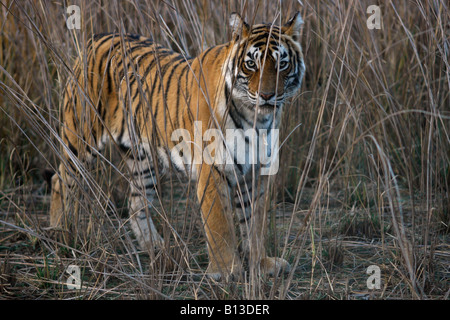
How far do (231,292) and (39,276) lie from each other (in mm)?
879

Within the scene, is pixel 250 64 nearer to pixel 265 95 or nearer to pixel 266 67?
pixel 266 67

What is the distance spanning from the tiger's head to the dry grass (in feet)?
0.52

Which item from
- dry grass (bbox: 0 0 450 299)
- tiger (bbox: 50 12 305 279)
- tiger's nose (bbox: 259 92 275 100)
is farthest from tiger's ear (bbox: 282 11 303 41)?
tiger's nose (bbox: 259 92 275 100)

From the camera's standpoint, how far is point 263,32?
95.2 inches

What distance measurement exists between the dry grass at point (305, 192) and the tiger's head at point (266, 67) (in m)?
0.16

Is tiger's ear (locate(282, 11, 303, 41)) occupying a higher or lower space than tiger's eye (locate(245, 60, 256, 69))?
higher

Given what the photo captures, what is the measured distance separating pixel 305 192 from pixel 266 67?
140cm

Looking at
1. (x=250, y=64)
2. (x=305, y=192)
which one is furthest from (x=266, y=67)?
(x=305, y=192)

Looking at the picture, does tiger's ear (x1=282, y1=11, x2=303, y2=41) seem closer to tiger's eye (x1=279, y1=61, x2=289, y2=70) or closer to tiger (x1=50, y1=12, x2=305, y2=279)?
tiger (x1=50, y1=12, x2=305, y2=279)

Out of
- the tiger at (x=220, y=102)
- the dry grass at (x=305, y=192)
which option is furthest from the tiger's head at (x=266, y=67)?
the dry grass at (x=305, y=192)

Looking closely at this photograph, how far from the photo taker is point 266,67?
2.33 meters

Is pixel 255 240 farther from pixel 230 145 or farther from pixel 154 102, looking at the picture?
pixel 154 102

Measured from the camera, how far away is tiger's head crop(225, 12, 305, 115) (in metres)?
2.31

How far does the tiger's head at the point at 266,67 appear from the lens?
2309mm
